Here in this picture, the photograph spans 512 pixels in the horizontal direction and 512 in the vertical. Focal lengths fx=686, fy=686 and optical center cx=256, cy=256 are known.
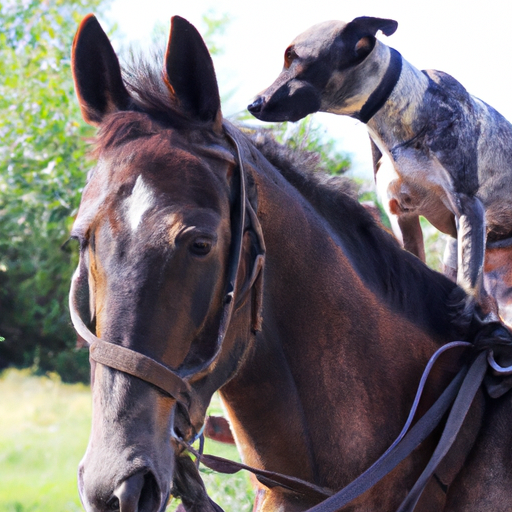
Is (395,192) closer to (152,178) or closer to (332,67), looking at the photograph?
(332,67)

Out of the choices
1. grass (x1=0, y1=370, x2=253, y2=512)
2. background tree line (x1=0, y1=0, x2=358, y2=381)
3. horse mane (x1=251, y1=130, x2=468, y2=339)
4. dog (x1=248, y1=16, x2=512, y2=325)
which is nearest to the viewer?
horse mane (x1=251, y1=130, x2=468, y2=339)

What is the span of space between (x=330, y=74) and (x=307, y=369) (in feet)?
4.29

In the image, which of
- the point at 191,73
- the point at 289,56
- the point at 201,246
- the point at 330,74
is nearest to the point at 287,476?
the point at 201,246

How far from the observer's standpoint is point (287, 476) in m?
2.42

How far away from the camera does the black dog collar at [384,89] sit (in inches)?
117

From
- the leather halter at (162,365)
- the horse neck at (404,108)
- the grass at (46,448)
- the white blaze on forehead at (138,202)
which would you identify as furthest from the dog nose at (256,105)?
the grass at (46,448)

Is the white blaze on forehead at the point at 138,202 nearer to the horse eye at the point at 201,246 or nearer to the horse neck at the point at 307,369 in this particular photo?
the horse eye at the point at 201,246

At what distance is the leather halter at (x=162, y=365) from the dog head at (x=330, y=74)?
69 centimetres

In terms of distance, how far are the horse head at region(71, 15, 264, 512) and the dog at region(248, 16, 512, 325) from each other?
789 mm

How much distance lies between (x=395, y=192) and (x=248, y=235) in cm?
108

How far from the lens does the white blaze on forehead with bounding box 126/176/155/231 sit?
2.06 m

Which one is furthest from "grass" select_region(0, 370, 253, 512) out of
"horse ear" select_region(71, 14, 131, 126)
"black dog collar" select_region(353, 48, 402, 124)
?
"horse ear" select_region(71, 14, 131, 126)

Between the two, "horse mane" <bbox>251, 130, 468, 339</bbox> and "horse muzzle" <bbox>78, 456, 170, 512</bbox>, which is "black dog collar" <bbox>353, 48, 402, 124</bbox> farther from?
"horse muzzle" <bbox>78, 456, 170, 512</bbox>

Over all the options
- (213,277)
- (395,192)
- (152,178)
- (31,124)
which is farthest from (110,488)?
(31,124)
